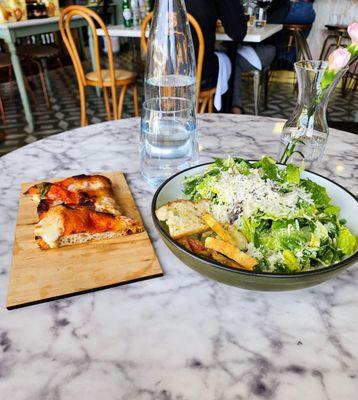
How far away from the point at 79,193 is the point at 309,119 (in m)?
0.55

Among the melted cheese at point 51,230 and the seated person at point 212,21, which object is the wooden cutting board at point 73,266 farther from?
the seated person at point 212,21

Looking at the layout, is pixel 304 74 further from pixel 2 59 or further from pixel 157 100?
pixel 2 59

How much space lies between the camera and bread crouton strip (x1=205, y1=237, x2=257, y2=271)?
0.53 metres

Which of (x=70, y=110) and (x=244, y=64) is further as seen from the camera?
(x=70, y=110)

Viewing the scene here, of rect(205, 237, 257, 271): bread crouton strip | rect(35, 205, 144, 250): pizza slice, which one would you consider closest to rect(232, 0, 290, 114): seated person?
rect(35, 205, 144, 250): pizza slice

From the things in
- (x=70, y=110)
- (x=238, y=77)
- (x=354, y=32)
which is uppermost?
(x=354, y=32)

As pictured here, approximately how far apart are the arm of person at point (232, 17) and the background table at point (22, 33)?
1.65 meters

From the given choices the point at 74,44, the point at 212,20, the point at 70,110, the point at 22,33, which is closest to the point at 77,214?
the point at 212,20

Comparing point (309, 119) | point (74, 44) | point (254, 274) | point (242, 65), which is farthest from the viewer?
point (242, 65)

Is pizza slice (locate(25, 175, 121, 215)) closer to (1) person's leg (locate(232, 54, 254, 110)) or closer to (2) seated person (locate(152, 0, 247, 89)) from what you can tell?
(2) seated person (locate(152, 0, 247, 89))

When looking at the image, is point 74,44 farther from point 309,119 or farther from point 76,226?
point 76,226

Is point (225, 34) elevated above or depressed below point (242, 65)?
above

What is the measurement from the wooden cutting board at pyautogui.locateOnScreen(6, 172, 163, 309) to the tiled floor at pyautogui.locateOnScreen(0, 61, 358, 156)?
2.48 metres

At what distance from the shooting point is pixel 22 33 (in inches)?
119
